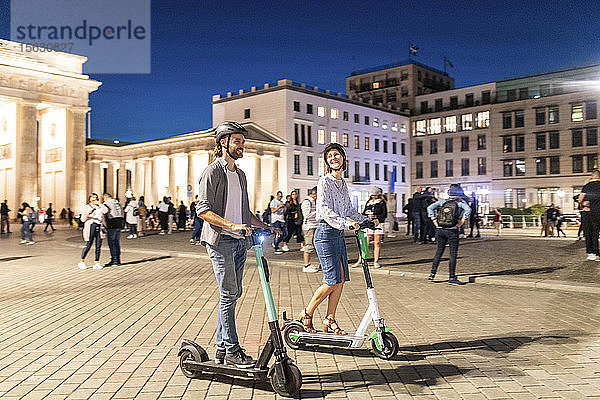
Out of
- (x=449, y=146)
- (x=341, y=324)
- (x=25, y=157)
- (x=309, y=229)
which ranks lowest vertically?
(x=341, y=324)

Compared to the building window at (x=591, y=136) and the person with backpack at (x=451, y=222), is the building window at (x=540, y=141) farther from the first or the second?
the person with backpack at (x=451, y=222)

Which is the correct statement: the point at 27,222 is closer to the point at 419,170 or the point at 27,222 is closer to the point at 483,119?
the point at 483,119

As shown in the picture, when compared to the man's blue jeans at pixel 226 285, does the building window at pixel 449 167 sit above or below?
above

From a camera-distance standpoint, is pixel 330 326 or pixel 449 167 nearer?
pixel 330 326

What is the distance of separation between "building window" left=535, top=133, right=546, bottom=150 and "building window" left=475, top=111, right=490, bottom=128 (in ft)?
23.5

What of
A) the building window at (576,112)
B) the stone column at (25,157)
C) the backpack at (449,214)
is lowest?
the backpack at (449,214)

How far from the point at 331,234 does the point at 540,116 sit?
6740 centimetres

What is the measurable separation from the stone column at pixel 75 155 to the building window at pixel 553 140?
168ft

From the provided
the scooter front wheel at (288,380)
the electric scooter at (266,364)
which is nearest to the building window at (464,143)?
the electric scooter at (266,364)

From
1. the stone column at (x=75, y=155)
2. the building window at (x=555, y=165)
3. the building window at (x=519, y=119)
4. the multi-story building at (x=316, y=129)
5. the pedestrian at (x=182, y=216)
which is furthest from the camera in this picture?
the building window at (x=519, y=119)

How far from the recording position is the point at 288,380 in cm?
423

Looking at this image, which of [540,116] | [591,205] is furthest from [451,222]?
[540,116]

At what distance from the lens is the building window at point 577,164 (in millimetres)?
62037

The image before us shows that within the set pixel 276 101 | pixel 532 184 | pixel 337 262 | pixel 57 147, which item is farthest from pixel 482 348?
pixel 532 184
